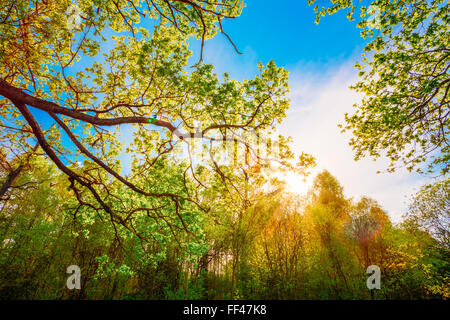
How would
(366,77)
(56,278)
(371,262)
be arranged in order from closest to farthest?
(366,77) → (56,278) → (371,262)

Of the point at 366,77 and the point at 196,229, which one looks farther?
the point at 196,229

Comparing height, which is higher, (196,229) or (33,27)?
(33,27)

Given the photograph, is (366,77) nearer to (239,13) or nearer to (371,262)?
(239,13)

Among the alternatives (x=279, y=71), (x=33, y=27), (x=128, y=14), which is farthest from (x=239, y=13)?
(x=33, y=27)

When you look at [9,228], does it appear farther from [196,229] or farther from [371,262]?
[371,262]

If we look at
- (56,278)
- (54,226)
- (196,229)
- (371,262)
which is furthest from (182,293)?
(371,262)

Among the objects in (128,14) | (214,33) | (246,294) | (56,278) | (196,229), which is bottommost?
(246,294)

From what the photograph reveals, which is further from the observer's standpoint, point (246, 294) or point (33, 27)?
point (246, 294)

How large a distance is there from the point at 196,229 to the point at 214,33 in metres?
10.0

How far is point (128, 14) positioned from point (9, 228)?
17743 millimetres

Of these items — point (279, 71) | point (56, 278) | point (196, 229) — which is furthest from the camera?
point (56, 278)

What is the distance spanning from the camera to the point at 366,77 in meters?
6.65

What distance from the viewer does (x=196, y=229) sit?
11125 mm

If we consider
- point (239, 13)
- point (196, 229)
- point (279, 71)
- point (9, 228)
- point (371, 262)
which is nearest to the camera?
point (239, 13)
